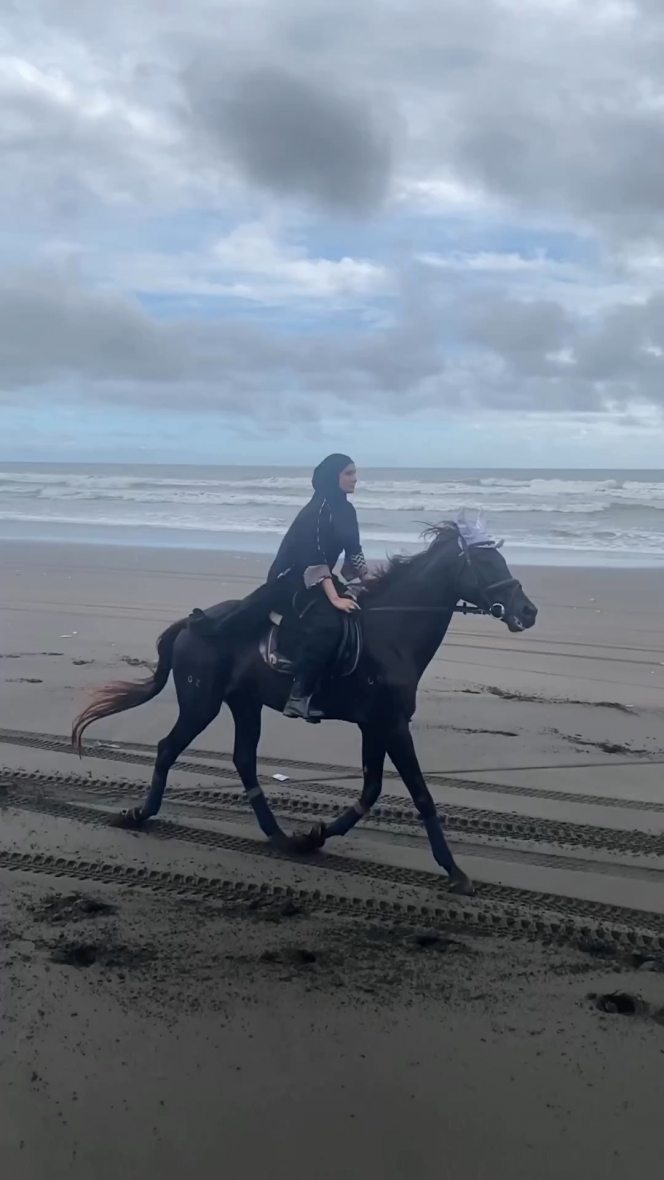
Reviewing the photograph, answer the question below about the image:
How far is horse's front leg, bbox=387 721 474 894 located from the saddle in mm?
448

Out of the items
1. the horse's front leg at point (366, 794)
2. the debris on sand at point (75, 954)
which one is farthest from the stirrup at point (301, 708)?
the debris on sand at point (75, 954)

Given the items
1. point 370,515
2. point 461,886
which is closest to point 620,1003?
point 461,886

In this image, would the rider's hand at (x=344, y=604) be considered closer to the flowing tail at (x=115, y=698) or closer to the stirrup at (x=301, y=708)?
the stirrup at (x=301, y=708)

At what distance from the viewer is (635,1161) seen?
291cm

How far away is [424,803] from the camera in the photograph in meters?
4.87

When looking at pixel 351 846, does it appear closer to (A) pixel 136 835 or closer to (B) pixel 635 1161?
(A) pixel 136 835

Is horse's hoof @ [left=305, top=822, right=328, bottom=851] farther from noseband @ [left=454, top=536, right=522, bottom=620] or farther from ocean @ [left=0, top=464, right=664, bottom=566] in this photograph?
ocean @ [left=0, top=464, right=664, bottom=566]

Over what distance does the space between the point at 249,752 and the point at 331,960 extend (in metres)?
1.69

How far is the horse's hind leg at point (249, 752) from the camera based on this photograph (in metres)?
5.35

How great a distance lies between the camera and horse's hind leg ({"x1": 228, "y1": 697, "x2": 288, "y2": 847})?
5348 millimetres

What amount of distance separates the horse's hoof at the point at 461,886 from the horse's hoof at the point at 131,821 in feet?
6.24

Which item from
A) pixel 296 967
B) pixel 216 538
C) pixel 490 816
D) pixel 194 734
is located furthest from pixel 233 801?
pixel 216 538

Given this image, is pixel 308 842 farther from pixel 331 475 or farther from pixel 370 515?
pixel 370 515

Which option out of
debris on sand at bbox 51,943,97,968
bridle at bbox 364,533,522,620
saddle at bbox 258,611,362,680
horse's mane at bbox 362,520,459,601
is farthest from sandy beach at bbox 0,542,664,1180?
horse's mane at bbox 362,520,459,601
